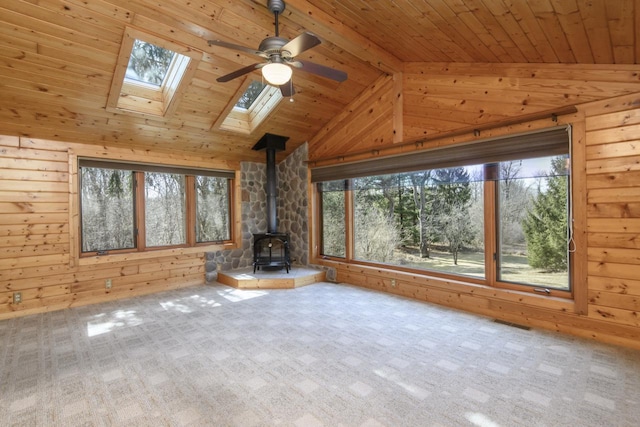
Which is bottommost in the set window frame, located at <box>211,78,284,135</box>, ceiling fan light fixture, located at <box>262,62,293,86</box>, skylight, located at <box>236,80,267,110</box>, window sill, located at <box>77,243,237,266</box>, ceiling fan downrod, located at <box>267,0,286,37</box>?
window sill, located at <box>77,243,237,266</box>

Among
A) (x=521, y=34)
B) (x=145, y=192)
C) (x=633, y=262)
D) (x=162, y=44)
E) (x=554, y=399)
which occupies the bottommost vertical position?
(x=554, y=399)

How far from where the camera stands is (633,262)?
114 inches

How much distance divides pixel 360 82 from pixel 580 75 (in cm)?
272

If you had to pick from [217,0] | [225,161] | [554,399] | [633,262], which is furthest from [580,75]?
[225,161]

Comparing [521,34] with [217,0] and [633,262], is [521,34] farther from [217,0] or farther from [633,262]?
[217,0]

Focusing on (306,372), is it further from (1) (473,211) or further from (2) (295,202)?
(2) (295,202)

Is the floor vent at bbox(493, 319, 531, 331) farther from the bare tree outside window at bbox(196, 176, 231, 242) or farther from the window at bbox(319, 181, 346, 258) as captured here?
the bare tree outside window at bbox(196, 176, 231, 242)

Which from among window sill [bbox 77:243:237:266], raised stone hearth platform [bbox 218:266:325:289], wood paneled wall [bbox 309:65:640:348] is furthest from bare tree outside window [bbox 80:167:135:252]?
wood paneled wall [bbox 309:65:640:348]

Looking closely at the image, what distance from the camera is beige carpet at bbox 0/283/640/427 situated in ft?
6.63

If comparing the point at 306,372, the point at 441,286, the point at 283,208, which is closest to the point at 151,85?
the point at 283,208

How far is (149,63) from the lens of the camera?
13.3 feet

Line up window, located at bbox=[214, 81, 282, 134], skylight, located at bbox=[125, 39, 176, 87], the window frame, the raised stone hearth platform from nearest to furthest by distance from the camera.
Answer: skylight, located at bbox=[125, 39, 176, 87], the window frame, window, located at bbox=[214, 81, 282, 134], the raised stone hearth platform

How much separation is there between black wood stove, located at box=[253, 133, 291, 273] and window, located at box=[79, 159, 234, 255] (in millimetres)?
866

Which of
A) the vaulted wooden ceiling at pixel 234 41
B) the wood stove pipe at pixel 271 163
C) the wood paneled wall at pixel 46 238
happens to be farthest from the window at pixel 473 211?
the wood paneled wall at pixel 46 238
